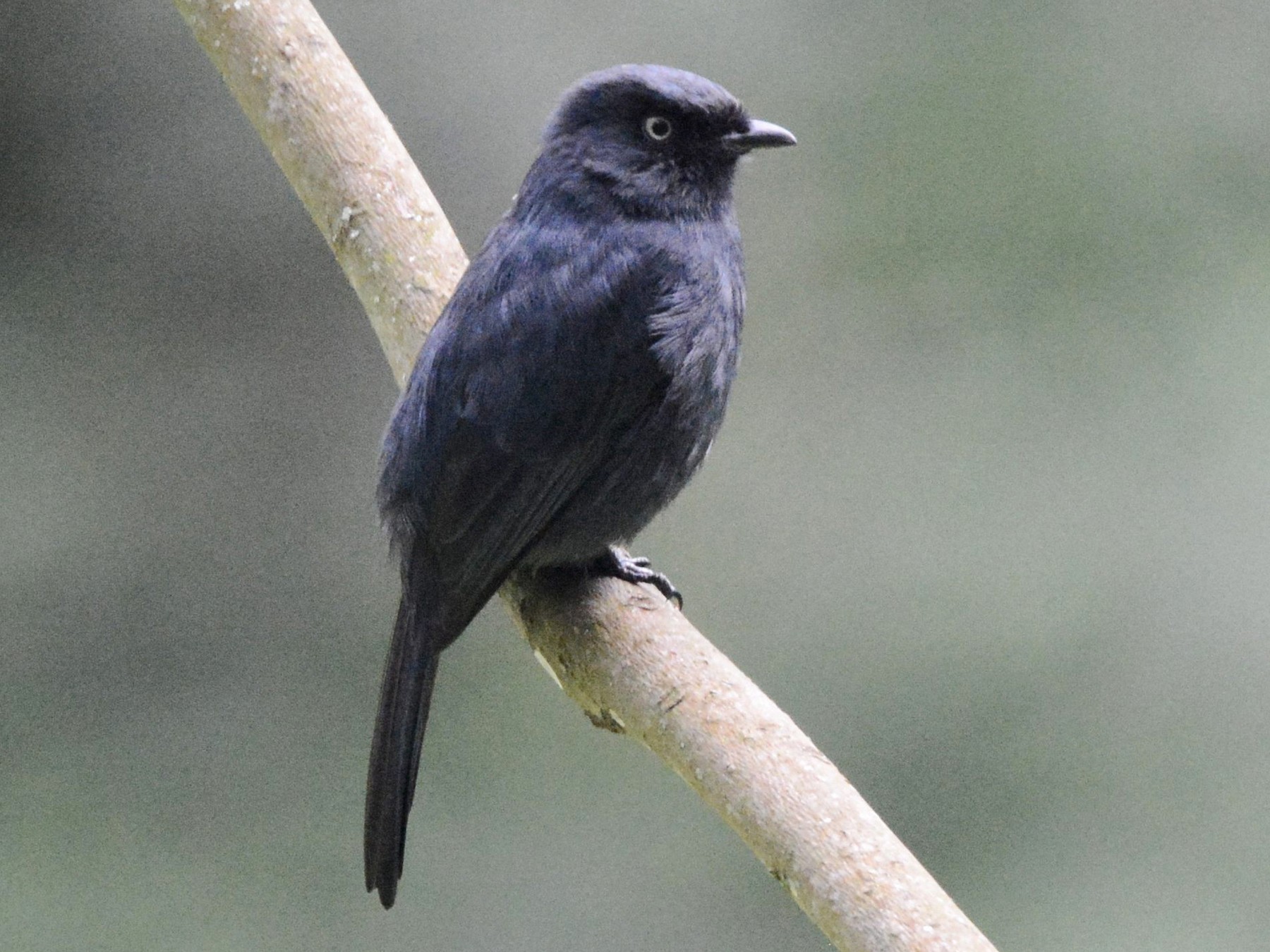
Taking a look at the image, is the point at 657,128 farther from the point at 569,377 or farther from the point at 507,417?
the point at 507,417

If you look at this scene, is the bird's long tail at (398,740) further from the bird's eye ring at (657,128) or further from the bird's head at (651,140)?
the bird's eye ring at (657,128)

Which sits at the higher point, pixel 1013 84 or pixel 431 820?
pixel 1013 84

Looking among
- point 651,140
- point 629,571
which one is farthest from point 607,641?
point 651,140

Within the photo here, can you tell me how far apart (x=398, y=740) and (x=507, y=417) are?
58cm

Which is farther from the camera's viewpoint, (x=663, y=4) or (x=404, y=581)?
(x=663, y=4)

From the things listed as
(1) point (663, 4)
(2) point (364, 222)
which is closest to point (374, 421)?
(1) point (663, 4)

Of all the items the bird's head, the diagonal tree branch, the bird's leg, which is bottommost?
the bird's leg

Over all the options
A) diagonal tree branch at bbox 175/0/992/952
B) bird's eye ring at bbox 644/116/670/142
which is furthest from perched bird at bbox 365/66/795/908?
diagonal tree branch at bbox 175/0/992/952

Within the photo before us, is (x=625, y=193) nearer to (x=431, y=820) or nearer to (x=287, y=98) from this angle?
(x=287, y=98)

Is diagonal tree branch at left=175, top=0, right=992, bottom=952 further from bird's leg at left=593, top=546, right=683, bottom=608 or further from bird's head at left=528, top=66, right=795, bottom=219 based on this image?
bird's head at left=528, top=66, right=795, bottom=219

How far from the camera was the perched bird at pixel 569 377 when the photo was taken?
2.88 meters

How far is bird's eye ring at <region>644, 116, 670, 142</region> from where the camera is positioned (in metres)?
3.06

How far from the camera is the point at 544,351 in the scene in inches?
114

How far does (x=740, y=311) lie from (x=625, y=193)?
31cm
